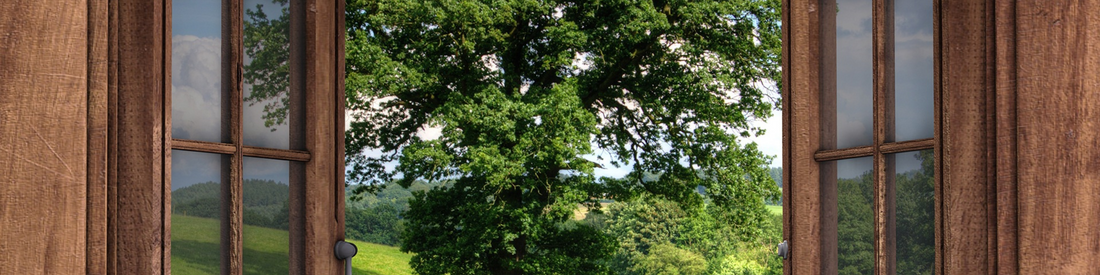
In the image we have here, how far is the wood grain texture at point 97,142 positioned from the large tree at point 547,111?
5.73 m

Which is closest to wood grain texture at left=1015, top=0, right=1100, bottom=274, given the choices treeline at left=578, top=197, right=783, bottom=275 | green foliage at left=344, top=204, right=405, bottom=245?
treeline at left=578, top=197, right=783, bottom=275

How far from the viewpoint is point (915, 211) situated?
3.50 feet

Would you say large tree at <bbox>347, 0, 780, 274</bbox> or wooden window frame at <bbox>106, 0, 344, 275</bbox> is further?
large tree at <bbox>347, 0, 780, 274</bbox>

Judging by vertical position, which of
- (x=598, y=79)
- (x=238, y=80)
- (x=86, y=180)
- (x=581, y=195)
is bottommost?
(x=581, y=195)

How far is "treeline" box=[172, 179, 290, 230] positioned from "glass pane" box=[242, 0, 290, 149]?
8cm

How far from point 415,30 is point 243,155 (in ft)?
21.4

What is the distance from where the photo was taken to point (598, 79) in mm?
8141

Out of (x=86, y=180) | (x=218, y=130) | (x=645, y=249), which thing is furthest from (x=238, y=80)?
(x=645, y=249)

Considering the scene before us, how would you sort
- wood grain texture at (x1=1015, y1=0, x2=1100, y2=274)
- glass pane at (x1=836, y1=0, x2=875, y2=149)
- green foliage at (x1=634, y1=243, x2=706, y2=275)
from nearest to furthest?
1. wood grain texture at (x1=1015, y1=0, x2=1100, y2=274)
2. glass pane at (x1=836, y1=0, x2=875, y2=149)
3. green foliage at (x1=634, y1=243, x2=706, y2=275)

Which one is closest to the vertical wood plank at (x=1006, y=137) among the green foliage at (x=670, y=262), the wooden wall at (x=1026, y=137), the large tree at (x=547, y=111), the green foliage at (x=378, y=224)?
the wooden wall at (x=1026, y=137)

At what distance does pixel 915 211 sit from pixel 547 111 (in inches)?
228

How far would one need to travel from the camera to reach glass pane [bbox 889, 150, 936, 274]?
103 centimetres

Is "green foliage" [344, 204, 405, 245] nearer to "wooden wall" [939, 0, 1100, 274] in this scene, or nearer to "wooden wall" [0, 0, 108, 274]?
"wooden wall" [0, 0, 108, 274]

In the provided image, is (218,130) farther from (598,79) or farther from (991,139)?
(598,79)
